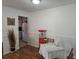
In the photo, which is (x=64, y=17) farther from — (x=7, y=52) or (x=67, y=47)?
(x=7, y=52)

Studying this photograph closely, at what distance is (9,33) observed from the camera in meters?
4.57

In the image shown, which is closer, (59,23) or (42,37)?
(59,23)

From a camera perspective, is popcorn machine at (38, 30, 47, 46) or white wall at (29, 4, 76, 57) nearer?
white wall at (29, 4, 76, 57)

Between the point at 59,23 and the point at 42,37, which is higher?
the point at 59,23

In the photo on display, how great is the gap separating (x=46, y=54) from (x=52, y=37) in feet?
6.94

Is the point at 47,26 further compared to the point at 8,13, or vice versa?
the point at 47,26

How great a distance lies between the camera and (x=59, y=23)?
4492 millimetres

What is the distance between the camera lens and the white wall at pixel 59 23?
3968mm

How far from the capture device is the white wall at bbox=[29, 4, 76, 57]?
397 centimetres

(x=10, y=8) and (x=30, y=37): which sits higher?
(x=10, y=8)

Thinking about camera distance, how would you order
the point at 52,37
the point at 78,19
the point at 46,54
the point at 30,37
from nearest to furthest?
the point at 78,19
the point at 46,54
the point at 52,37
the point at 30,37

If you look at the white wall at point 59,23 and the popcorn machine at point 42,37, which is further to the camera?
the popcorn machine at point 42,37

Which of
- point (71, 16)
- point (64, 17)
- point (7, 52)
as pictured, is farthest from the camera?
point (7, 52)

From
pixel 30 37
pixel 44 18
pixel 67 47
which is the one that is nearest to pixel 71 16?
pixel 67 47
